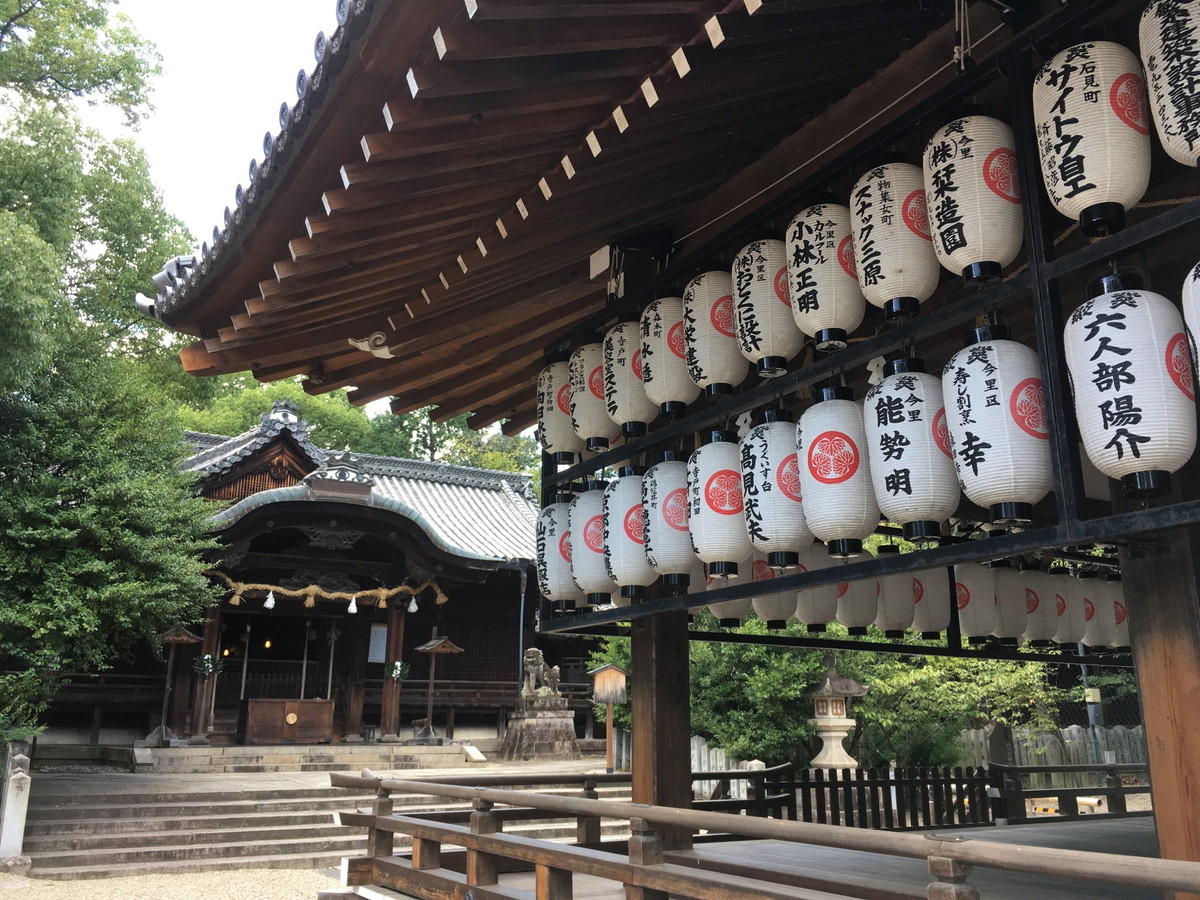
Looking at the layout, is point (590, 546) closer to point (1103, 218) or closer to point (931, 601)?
point (931, 601)

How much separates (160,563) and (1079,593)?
1197 cm

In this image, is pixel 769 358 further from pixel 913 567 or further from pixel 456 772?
pixel 456 772

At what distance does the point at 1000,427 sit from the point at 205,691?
18383 mm

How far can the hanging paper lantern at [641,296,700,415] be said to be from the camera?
432 cm

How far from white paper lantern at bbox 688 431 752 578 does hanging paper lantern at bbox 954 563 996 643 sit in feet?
9.15

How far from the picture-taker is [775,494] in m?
3.57

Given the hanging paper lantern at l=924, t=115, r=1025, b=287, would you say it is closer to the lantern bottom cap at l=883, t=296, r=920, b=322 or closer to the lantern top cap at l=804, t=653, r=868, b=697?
the lantern bottom cap at l=883, t=296, r=920, b=322

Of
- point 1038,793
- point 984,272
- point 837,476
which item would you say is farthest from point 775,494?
point 1038,793

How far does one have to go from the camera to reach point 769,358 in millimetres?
3752

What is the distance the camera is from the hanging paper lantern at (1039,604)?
6410 mm

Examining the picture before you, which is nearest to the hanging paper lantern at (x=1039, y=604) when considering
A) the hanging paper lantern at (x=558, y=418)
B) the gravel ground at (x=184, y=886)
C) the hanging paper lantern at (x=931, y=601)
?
the hanging paper lantern at (x=931, y=601)

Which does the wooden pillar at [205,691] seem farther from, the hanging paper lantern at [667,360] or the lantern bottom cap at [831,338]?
the lantern bottom cap at [831,338]

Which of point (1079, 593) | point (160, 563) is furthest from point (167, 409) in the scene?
point (1079, 593)

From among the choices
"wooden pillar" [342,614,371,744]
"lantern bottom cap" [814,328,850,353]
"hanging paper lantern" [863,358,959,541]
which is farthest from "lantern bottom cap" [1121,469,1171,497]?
"wooden pillar" [342,614,371,744]
